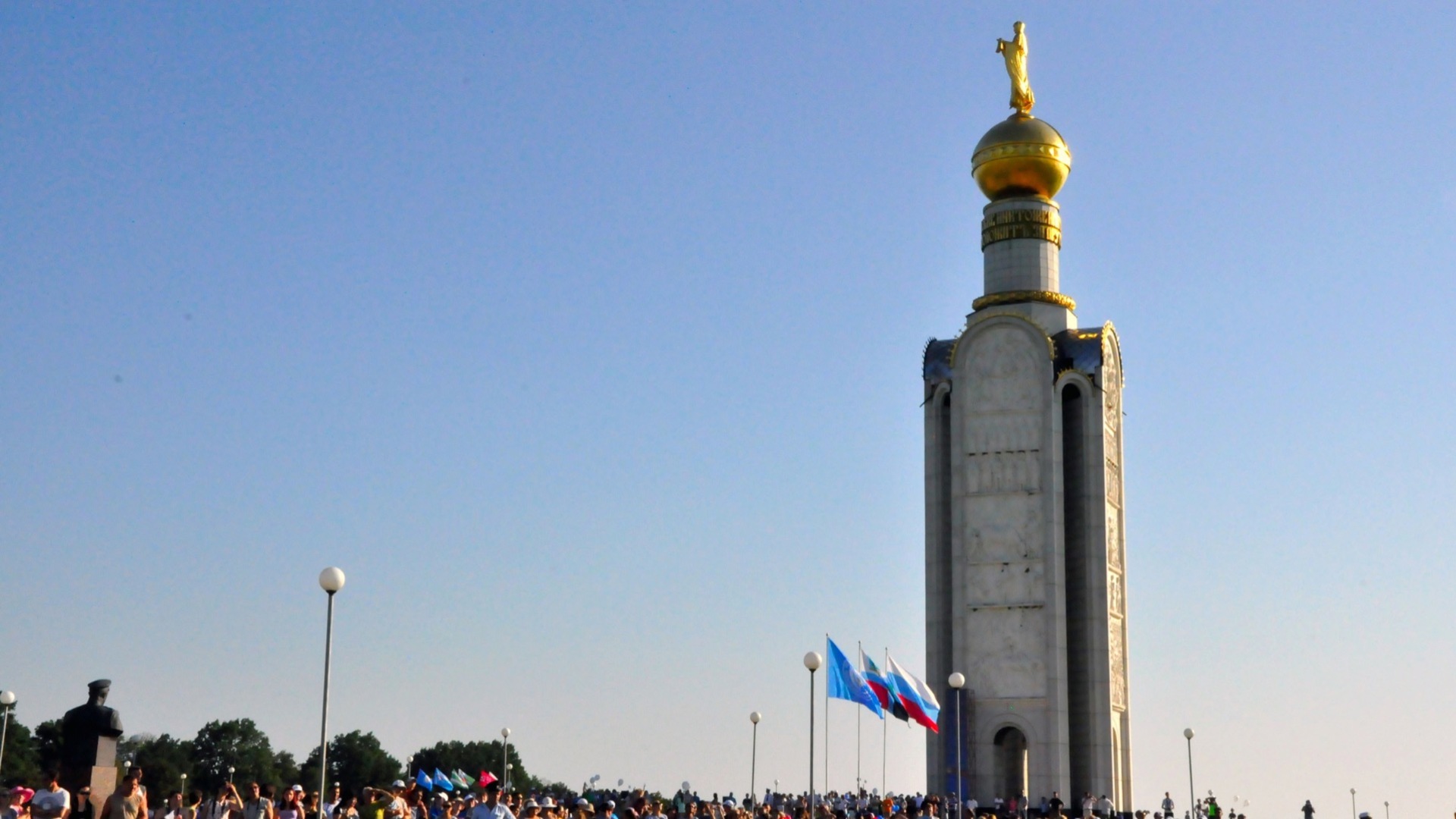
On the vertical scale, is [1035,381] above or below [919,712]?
above

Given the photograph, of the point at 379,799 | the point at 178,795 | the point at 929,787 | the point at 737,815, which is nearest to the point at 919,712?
the point at 737,815

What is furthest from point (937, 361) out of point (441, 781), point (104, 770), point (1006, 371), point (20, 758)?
point (20, 758)

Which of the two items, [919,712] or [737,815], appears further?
[919,712]

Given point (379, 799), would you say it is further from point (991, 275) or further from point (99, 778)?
point (991, 275)

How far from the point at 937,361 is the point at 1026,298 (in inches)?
119

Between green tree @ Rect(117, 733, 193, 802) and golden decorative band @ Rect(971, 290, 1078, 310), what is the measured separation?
4682cm

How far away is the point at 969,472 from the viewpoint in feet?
161

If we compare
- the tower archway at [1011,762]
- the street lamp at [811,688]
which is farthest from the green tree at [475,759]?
the street lamp at [811,688]

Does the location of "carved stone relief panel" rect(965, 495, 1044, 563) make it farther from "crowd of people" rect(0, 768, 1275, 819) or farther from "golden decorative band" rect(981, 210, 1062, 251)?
"crowd of people" rect(0, 768, 1275, 819)

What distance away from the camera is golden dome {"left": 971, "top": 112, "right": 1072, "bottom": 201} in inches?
1994

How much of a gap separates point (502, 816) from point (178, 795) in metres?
3.41

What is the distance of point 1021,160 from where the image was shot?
50625mm

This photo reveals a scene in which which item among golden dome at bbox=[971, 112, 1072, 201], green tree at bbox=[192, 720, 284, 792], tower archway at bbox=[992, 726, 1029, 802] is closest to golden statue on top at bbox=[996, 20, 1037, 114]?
golden dome at bbox=[971, 112, 1072, 201]

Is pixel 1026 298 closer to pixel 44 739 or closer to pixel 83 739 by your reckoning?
pixel 83 739
